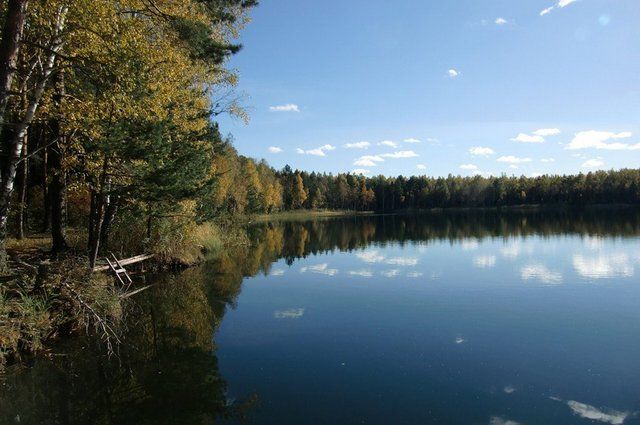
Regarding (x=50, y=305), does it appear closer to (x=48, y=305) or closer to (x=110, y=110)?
(x=48, y=305)

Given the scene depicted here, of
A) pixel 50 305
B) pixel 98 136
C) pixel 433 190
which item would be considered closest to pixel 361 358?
pixel 50 305

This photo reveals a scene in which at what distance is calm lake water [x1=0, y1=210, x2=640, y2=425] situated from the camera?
813 centimetres

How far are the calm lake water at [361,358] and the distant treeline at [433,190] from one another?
79.3 metres

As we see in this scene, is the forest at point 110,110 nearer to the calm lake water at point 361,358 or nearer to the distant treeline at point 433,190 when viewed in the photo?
the calm lake water at point 361,358

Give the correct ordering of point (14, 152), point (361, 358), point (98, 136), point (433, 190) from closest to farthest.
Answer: point (361, 358), point (14, 152), point (98, 136), point (433, 190)

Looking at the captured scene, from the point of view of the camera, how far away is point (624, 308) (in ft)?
→ 48.5

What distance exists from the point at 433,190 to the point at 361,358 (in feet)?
439

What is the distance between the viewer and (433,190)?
5502 inches

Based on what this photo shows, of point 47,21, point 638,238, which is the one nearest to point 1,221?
point 47,21

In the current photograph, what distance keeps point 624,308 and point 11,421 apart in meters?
17.0

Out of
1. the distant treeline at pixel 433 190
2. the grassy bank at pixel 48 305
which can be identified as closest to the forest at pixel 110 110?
the grassy bank at pixel 48 305

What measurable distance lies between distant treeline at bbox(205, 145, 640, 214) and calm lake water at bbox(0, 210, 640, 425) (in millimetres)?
79306

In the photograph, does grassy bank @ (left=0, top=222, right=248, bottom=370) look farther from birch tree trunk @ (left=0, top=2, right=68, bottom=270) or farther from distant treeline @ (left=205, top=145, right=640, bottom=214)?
distant treeline @ (left=205, top=145, right=640, bottom=214)

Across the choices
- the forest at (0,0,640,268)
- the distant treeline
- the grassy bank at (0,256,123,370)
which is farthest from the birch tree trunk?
the distant treeline
